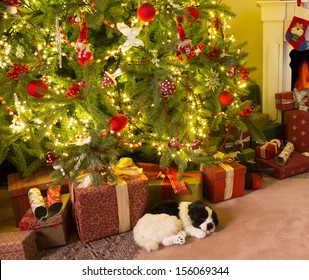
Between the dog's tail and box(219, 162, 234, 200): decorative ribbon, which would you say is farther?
box(219, 162, 234, 200): decorative ribbon

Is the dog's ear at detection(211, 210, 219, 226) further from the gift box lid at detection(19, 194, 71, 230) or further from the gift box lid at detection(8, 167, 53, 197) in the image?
the gift box lid at detection(8, 167, 53, 197)

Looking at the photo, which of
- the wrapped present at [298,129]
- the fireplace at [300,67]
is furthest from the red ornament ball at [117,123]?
the fireplace at [300,67]

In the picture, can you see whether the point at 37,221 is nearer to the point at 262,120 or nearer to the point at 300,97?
the point at 262,120

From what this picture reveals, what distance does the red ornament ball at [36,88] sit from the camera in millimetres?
1809

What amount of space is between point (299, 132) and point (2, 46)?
2121 mm

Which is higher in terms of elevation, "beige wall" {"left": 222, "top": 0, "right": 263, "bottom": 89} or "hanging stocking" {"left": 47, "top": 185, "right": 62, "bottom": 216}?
"beige wall" {"left": 222, "top": 0, "right": 263, "bottom": 89}

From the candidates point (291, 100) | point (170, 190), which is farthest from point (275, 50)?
point (170, 190)

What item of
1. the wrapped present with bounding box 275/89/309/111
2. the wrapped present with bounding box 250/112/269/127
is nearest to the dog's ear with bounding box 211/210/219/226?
the wrapped present with bounding box 250/112/269/127

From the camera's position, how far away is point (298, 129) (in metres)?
2.85

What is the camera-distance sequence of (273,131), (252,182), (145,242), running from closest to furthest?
1. (145,242)
2. (252,182)
3. (273,131)

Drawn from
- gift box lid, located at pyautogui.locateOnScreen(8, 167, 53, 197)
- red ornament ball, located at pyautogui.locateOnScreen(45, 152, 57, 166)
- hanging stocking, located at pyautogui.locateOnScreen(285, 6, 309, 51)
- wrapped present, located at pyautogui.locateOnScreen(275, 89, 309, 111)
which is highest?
hanging stocking, located at pyautogui.locateOnScreen(285, 6, 309, 51)

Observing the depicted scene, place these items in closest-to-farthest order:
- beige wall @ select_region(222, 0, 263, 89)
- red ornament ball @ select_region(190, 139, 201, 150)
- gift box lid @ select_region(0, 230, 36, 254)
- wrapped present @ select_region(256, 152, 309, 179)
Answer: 1. gift box lid @ select_region(0, 230, 36, 254)
2. red ornament ball @ select_region(190, 139, 201, 150)
3. wrapped present @ select_region(256, 152, 309, 179)
4. beige wall @ select_region(222, 0, 263, 89)

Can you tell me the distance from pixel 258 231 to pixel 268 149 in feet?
2.84

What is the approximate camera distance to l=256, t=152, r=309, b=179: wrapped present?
2.48m
